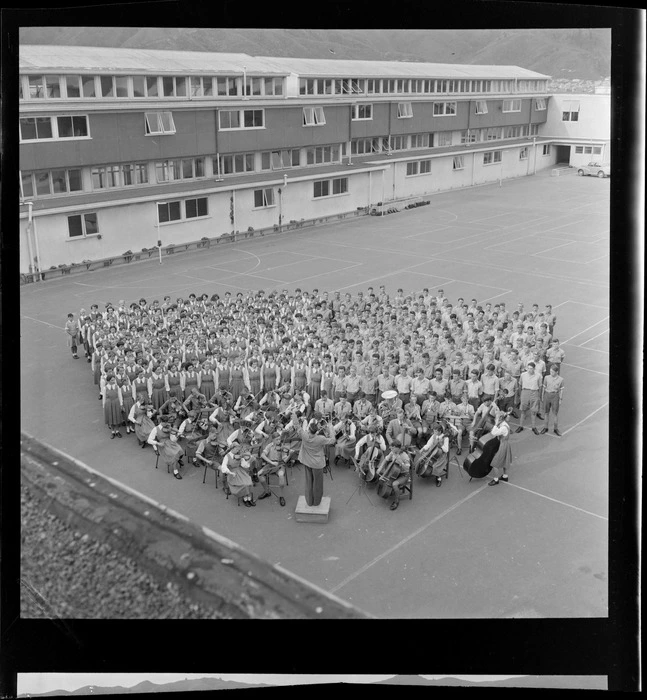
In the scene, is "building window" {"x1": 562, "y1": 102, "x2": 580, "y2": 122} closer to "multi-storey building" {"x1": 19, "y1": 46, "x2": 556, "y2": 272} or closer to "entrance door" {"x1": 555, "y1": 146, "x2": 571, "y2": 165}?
"entrance door" {"x1": 555, "y1": 146, "x2": 571, "y2": 165}

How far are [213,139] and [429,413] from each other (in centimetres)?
1951

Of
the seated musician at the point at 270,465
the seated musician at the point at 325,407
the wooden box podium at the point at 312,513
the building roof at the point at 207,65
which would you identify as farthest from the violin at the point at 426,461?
the building roof at the point at 207,65

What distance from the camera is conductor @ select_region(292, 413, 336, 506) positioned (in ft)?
31.4

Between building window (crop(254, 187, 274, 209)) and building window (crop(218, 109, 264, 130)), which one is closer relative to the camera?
building window (crop(218, 109, 264, 130))

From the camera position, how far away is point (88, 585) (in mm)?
8906

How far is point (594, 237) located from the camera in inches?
1174

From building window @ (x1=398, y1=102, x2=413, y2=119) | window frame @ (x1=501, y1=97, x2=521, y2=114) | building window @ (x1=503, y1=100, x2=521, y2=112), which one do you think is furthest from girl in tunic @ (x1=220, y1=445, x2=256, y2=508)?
building window @ (x1=503, y1=100, x2=521, y2=112)

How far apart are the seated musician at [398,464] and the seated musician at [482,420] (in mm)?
1640

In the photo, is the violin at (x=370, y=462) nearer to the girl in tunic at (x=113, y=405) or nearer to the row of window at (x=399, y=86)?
the girl in tunic at (x=113, y=405)

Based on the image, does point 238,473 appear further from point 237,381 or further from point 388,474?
point 237,381

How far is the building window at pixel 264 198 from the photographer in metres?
29.1

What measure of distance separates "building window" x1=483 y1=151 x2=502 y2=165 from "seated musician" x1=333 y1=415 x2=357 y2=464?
3481 centimetres
